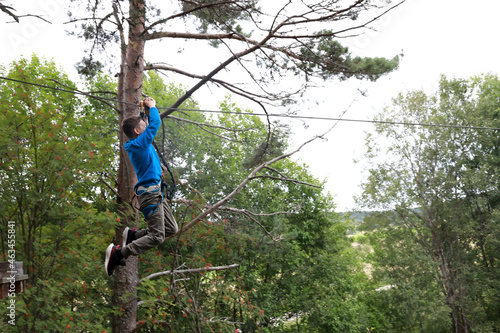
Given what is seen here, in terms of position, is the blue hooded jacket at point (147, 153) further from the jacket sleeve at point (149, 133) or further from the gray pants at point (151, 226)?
the gray pants at point (151, 226)

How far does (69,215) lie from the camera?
5844 mm

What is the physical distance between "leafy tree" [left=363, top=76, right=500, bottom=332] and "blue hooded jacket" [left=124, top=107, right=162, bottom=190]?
16.8 metres

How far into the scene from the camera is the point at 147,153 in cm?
345

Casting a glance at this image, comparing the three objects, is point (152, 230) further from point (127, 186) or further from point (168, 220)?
point (127, 186)

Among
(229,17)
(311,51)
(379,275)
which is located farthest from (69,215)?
(379,275)

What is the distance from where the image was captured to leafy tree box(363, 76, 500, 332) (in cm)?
1808

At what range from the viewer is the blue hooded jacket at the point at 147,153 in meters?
3.33

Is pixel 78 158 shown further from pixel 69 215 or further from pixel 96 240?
pixel 96 240

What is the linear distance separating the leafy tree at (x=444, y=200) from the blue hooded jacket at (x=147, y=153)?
55.2 ft

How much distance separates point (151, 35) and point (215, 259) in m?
10.3

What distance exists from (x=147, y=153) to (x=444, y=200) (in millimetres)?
18522

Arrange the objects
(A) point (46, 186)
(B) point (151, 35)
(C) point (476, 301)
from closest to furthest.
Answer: (B) point (151, 35) < (A) point (46, 186) < (C) point (476, 301)

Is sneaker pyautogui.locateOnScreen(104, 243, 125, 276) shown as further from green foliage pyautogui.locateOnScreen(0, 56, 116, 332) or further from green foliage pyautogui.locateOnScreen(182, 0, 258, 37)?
green foliage pyautogui.locateOnScreen(182, 0, 258, 37)

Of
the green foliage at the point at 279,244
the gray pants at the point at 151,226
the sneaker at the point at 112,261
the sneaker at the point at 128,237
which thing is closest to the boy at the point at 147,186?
the gray pants at the point at 151,226
